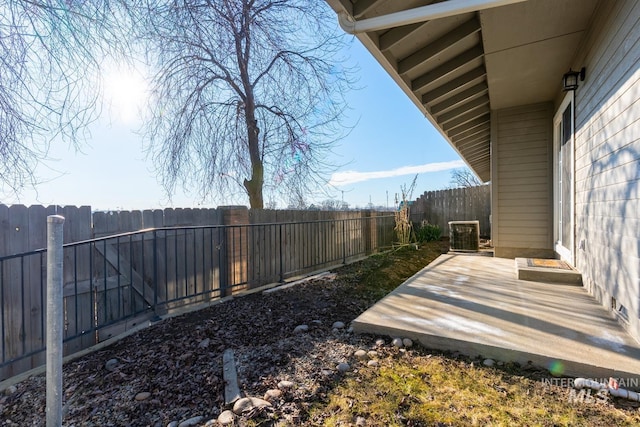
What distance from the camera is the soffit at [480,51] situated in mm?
2797

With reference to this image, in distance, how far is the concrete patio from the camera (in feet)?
6.15

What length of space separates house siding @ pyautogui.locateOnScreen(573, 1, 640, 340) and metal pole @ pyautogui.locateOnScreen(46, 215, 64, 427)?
3238 millimetres

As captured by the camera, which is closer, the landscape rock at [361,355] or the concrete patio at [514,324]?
the concrete patio at [514,324]

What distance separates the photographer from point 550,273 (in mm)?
3605

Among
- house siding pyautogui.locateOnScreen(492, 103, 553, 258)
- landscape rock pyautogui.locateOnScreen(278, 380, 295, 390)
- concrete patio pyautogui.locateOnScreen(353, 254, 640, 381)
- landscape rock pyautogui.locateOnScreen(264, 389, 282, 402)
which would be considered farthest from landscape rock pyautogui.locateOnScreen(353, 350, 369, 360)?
house siding pyautogui.locateOnScreen(492, 103, 553, 258)

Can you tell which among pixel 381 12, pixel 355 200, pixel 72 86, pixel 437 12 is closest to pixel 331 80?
pixel 355 200

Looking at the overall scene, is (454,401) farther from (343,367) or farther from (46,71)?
(46,71)

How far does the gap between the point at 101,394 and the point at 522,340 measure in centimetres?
279

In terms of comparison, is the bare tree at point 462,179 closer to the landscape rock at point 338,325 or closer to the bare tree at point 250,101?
the bare tree at point 250,101

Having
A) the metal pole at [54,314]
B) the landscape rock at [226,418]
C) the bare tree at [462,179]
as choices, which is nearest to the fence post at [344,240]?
the landscape rock at [226,418]

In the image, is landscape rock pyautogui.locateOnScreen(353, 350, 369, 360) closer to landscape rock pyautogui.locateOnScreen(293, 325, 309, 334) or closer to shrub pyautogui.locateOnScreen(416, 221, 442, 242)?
landscape rock pyautogui.locateOnScreen(293, 325, 309, 334)

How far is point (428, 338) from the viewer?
2.27 metres

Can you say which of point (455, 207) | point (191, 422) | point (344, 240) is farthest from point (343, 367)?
point (455, 207)

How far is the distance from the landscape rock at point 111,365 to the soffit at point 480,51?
331 centimetres
